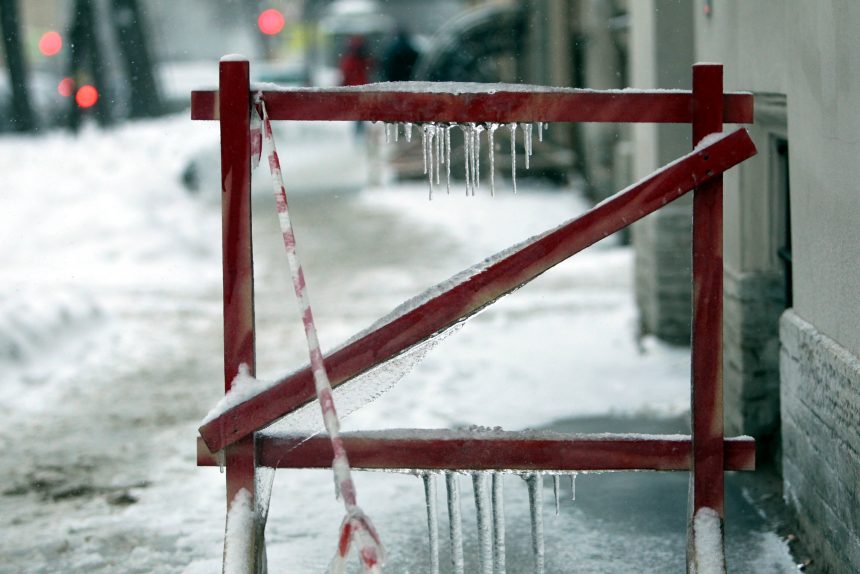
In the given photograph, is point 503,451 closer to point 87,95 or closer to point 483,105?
point 483,105

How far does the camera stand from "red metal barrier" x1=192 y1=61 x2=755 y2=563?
409cm

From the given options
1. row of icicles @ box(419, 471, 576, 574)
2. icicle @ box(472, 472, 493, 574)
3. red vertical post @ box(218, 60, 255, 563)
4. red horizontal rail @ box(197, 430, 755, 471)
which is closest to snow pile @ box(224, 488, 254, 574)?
red vertical post @ box(218, 60, 255, 563)

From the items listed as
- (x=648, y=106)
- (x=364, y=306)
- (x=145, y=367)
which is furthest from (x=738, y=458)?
(x=364, y=306)

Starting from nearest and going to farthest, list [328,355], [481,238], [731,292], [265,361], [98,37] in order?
[328,355] < [731,292] < [265,361] < [481,238] < [98,37]

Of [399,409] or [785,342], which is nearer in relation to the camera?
[785,342]

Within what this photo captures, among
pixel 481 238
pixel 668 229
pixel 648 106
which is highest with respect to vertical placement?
pixel 648 106

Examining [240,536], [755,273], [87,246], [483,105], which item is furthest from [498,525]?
[87,246]

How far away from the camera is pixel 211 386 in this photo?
8578 millimetres

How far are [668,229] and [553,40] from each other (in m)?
11.3

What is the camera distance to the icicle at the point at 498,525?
4.32m

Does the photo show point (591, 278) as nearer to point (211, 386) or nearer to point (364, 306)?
point (364, 306)

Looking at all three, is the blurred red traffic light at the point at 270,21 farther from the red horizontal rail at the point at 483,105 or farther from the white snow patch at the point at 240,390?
the white snow patch at the point at 240,390

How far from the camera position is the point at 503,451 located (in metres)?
4.20

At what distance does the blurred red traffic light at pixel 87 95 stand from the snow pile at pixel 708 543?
2425 cm
